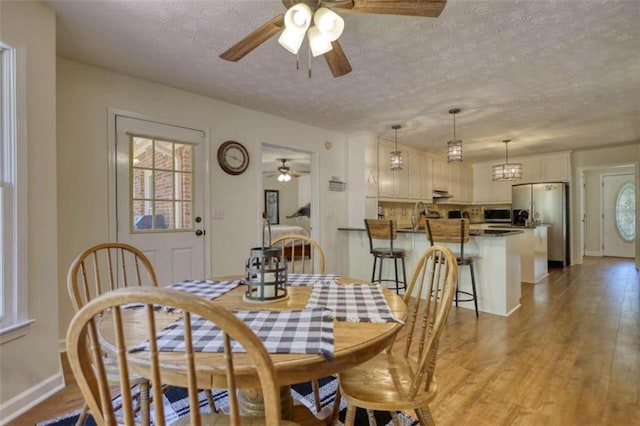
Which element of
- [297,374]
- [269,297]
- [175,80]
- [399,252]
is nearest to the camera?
[297,374]

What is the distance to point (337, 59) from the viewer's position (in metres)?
1.77

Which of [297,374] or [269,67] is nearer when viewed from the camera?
[297,374]

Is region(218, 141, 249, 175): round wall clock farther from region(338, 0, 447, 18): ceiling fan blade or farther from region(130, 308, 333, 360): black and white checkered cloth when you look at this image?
region(130, 308, 333, 360): black and white checkered cloth

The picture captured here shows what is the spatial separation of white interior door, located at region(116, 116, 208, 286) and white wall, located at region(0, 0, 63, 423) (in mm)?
745

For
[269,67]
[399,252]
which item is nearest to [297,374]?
[269,67]

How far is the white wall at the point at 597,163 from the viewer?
17.4 feet

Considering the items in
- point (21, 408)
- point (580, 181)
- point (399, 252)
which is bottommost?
point (21, 408)

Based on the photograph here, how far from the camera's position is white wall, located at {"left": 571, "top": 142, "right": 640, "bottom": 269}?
5289 millimetres

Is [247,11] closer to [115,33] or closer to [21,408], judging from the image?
[115,33]

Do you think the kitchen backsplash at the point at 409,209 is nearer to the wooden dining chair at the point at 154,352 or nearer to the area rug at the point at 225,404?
the area rug at the point at 225,404

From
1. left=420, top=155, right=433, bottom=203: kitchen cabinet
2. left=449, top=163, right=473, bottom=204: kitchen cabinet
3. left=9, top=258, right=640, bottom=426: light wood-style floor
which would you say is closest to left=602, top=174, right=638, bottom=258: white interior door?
left=449, top=163, right=473, bottom=204: kitchen cabinet

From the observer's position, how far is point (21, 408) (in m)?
1.69

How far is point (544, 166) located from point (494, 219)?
1.39 meters

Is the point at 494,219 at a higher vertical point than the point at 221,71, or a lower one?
lower
